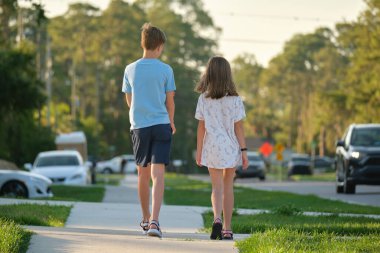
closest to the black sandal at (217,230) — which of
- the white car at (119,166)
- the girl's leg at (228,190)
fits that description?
the girl's leg at (228,190)

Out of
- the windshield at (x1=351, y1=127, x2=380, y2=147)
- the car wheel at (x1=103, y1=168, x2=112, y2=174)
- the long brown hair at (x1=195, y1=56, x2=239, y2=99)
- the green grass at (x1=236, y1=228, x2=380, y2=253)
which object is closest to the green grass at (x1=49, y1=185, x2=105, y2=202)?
the windshield at (x1=351, y1=127, x2=380, y2=147)

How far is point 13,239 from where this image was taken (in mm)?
10398

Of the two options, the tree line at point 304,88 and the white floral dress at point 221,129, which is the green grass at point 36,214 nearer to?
the white floral dress at point 221,129

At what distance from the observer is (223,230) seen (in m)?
12.1

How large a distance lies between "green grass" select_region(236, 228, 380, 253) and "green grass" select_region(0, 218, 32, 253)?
6.40 feet

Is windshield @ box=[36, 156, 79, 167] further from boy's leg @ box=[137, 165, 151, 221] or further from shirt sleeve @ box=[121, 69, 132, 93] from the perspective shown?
shirt sleeve @ box=[121, 69, 132, 93]

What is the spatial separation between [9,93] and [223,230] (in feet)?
89.0

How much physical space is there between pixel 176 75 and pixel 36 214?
303 ft

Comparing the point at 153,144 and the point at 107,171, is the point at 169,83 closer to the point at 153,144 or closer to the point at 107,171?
the point at 153,144

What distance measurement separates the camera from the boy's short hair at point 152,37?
472 inches

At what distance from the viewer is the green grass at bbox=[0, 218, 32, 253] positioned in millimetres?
9953

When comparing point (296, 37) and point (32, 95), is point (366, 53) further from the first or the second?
point (296, 37)

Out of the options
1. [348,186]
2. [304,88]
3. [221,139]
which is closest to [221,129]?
[221,139]

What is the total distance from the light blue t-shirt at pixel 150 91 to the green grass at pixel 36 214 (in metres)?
2.38
